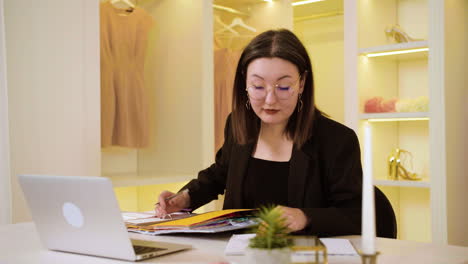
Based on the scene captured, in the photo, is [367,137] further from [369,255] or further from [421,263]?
[421,263]

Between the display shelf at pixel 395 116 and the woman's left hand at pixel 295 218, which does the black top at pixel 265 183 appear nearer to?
the woman's left hand at pixel 295 218

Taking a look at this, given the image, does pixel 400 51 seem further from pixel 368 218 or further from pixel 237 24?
pixel 368 218

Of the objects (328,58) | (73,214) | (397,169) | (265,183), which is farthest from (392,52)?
(73,214)

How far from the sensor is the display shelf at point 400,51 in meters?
3.02

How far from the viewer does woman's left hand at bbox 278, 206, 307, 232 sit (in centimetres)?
128

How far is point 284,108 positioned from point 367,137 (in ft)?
3.30

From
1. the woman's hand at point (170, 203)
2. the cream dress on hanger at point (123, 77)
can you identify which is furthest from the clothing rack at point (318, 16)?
the woman's hand at point (170, 203)

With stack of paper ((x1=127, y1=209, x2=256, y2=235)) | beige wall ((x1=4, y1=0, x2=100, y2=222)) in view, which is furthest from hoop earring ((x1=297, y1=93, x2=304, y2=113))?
beige wall ((x1=4, y1=0, x2=100, y2=222))

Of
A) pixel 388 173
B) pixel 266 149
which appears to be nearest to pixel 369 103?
pixel 388 173

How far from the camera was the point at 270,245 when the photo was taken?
79 centimetres

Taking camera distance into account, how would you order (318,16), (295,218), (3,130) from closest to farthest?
(295,218)
(3,130)
(318,16)

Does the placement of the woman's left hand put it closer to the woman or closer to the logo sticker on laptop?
the woman

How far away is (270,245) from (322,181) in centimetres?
89

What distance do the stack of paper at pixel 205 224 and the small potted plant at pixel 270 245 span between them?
0.47 m
